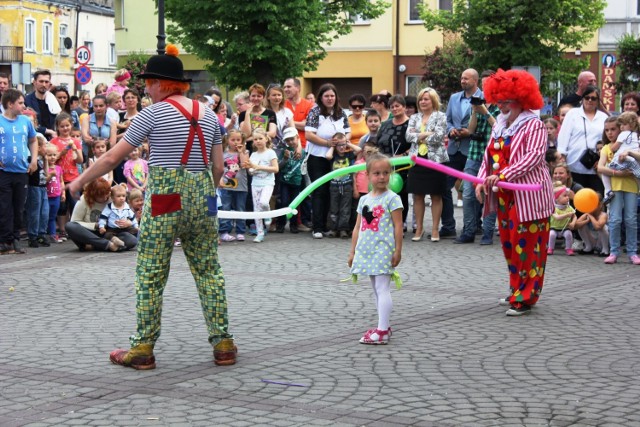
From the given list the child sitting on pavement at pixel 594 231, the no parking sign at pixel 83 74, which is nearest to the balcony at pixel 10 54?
the no parking sign at pixel 83 74

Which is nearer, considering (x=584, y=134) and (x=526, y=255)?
(x=526, y=255)

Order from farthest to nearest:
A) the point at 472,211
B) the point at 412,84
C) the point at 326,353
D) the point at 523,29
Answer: the point at 412,84
the point at 523,29
the point at 472,211
the point at 326,353

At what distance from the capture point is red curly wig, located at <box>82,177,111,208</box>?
15.0 meters

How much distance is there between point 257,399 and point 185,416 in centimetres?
56

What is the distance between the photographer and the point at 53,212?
1577 centimetres

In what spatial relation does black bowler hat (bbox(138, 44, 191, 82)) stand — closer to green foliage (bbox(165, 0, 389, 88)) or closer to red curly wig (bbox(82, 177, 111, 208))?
red curly wig (bbox(82, 177, 111, 208))

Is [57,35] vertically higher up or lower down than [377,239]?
higher up

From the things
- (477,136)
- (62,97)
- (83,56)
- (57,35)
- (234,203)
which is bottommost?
(234,203)

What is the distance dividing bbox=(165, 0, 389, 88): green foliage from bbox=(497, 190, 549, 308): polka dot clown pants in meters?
26.6

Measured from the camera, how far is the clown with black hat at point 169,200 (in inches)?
297

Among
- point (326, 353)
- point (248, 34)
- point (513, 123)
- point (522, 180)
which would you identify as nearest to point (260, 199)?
point (513, 123)

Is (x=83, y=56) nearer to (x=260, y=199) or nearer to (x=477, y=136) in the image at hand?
(x=260, y=199)

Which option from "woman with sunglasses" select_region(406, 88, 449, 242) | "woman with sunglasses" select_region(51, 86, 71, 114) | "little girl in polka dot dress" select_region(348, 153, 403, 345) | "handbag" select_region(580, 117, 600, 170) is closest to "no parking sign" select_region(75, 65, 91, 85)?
"woman with sunglasses" select_region(51, 86, 71, 114)

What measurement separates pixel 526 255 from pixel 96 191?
7058mm
